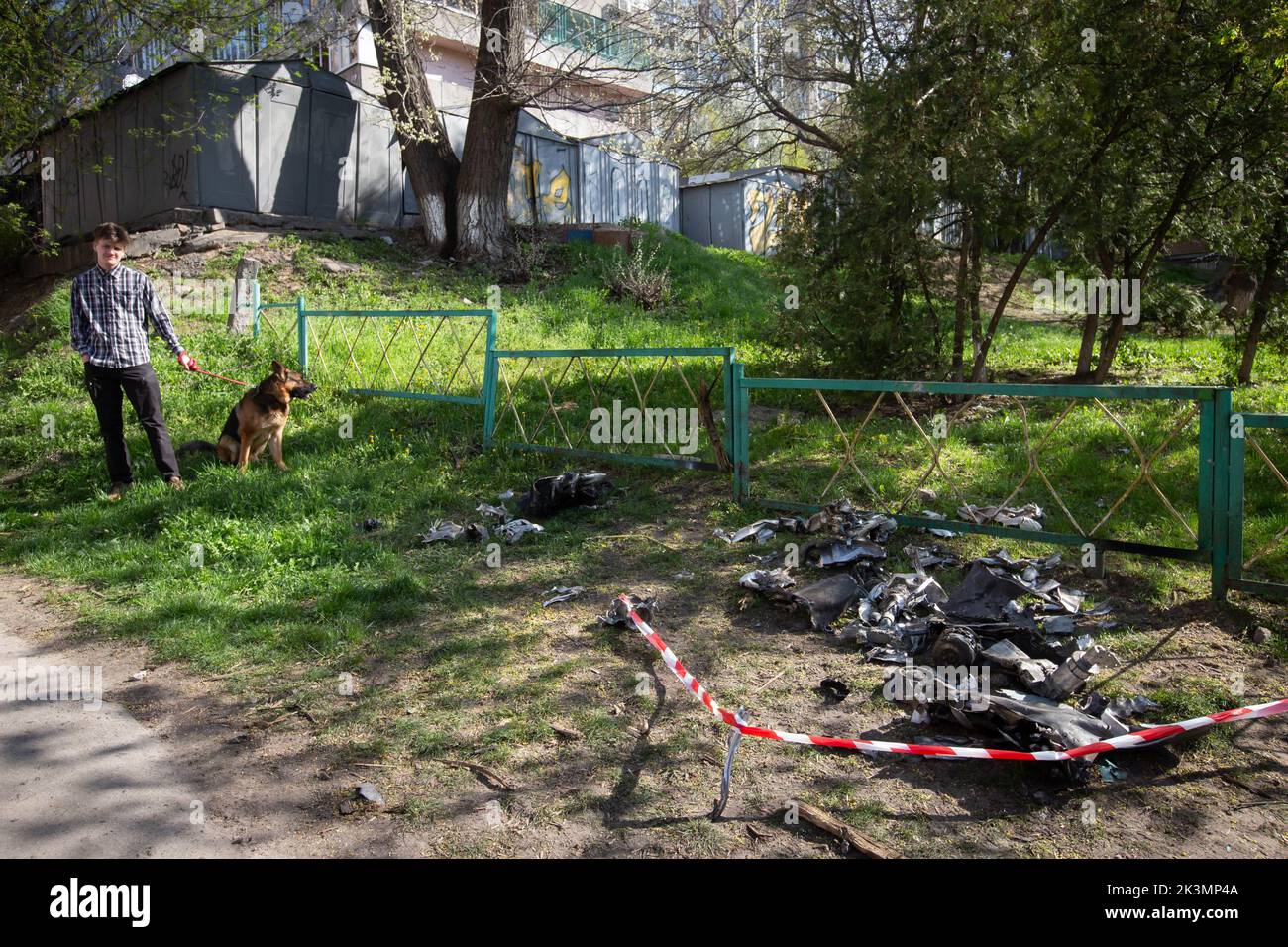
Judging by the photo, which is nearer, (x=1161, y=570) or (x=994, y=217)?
(x=1161, y=570)

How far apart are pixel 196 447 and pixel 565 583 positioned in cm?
477

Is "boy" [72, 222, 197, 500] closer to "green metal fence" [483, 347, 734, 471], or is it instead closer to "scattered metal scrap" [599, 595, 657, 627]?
"green metal fence" [483, 347, 734, 471]

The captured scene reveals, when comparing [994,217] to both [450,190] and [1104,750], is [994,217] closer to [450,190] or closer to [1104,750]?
[1104,750]

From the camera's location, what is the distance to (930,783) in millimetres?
3395

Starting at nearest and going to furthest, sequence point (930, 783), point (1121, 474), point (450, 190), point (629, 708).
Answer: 1. point (930, 783)
2. point (629, 708)
3. point (1121, 474)
4. point (450, 190)

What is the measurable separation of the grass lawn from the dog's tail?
43cm

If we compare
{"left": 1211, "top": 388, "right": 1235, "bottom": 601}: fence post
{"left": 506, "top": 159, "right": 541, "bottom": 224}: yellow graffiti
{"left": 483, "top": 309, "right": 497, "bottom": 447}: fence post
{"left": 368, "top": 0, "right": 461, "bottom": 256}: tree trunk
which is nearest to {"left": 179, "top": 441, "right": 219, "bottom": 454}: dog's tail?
{"left": 483, "top": 309, "right": 497, "bottom": 447}: fence post

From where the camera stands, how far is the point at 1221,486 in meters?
4.80

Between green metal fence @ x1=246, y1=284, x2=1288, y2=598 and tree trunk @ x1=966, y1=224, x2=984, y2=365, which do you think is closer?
green metal fence @ x1=246, y1=284, x2=1288, y2=598

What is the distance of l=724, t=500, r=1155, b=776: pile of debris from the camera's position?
3656 millimetres

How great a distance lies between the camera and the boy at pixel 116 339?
704 centimetres

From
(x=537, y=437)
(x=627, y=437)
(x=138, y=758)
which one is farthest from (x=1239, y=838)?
(x=537, y=437)

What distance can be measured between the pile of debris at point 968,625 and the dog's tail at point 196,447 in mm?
5268

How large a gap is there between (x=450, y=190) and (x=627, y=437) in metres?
8.67
